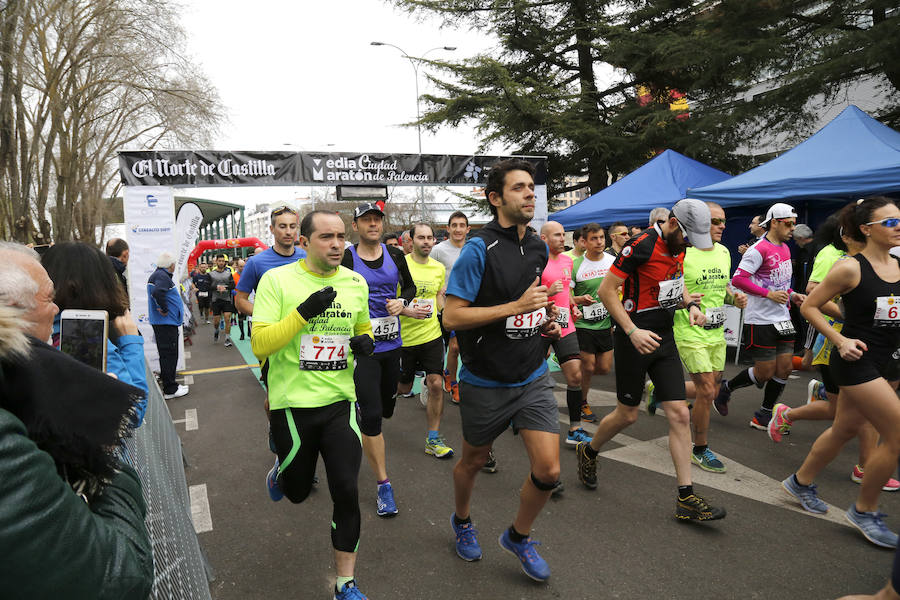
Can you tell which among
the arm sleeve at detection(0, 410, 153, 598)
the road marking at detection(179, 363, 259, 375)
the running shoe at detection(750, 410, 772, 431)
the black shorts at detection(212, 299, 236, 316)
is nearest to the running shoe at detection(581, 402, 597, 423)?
the running shoe at detection(750, 410, 772, 431)

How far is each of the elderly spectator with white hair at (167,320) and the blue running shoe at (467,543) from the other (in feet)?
18.8

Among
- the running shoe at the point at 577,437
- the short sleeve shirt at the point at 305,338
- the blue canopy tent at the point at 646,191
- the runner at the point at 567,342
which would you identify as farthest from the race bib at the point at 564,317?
the blue canopy tent at the point at 646,191

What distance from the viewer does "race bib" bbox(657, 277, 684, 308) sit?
3.65 m

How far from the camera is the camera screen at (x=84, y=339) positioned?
2102mm

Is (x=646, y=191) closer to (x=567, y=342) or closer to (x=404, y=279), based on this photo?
(x=567, y=342)

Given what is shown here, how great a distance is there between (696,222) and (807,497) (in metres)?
1.96

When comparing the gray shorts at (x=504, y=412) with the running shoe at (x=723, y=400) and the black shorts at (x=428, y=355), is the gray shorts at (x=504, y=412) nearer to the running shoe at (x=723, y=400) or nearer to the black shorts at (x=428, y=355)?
the black shorts at (x=428, y=355)

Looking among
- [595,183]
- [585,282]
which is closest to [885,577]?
[585,282]

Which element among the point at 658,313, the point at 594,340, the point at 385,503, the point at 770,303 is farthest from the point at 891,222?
A: the point at 385,503

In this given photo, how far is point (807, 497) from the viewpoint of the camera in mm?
3588

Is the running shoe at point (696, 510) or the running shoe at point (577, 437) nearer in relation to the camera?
the running shoe at point (696, 510)

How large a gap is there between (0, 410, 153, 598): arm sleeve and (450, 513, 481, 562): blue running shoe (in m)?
2.41

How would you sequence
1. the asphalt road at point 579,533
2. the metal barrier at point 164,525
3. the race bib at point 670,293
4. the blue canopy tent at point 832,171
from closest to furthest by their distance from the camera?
the metal barrier at point 164,525 → the asphalt road at point 579,533 → the race bib at point 670,293 → the blue canopy tent at point 832,171

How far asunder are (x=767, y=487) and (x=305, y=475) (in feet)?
10.8
